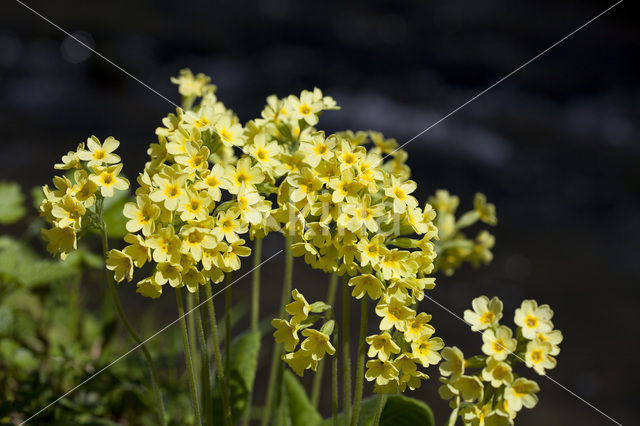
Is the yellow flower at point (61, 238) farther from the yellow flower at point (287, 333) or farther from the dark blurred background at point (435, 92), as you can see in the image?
the dark blurred background at point (435, 92)

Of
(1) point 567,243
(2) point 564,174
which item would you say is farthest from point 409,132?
(1) point 567,243

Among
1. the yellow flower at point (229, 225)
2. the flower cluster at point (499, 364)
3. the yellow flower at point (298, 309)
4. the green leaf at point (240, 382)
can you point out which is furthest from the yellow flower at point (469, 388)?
the green leaf at point (240, 382)

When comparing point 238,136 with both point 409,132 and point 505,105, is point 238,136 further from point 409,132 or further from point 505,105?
point 505,105

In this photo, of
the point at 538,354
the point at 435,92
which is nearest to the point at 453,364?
the point at 538,354

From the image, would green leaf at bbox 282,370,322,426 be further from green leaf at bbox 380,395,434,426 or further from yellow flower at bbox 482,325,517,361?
yellow flower at bbox 482,325,517,361

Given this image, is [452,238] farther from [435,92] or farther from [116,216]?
[435,92]

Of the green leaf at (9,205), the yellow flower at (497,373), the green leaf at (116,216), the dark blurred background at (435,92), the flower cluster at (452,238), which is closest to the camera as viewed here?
the yellow flower at (497,373)
